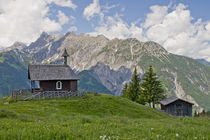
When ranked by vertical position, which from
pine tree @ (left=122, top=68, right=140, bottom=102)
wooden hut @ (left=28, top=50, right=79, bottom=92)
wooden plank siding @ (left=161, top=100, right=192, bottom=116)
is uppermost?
wooden hut @ (left=28, top=50, right=79, bottom=92)

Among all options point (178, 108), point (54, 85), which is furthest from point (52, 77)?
point (178, 108)

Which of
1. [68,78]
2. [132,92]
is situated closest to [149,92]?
[132,92]

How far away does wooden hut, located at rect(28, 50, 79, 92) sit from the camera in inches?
1821

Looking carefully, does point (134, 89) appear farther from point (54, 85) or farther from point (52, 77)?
point (52, 77)

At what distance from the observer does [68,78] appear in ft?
157

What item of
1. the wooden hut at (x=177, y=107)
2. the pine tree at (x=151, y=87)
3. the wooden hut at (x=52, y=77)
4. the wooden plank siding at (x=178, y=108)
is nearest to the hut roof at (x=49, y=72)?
the wooden hut at (x=52, y=77)

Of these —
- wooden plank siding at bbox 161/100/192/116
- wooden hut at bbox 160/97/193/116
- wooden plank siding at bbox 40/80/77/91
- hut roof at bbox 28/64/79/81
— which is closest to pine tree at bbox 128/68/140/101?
wooden hut at bbox 160/97/193/116

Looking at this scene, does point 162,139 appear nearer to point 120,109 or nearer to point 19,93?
point 120,109

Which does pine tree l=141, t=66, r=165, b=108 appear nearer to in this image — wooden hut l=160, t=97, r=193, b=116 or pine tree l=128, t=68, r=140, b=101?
pine tree l=128, t=68, r=140, b=101

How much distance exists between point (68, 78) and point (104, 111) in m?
18.3

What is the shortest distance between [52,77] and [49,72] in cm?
208

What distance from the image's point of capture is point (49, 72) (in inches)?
1879

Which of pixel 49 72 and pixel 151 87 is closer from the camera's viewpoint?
pixel 49 72

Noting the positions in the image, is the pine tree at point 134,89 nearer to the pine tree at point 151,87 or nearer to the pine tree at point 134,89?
the pine tree at point 134,89
